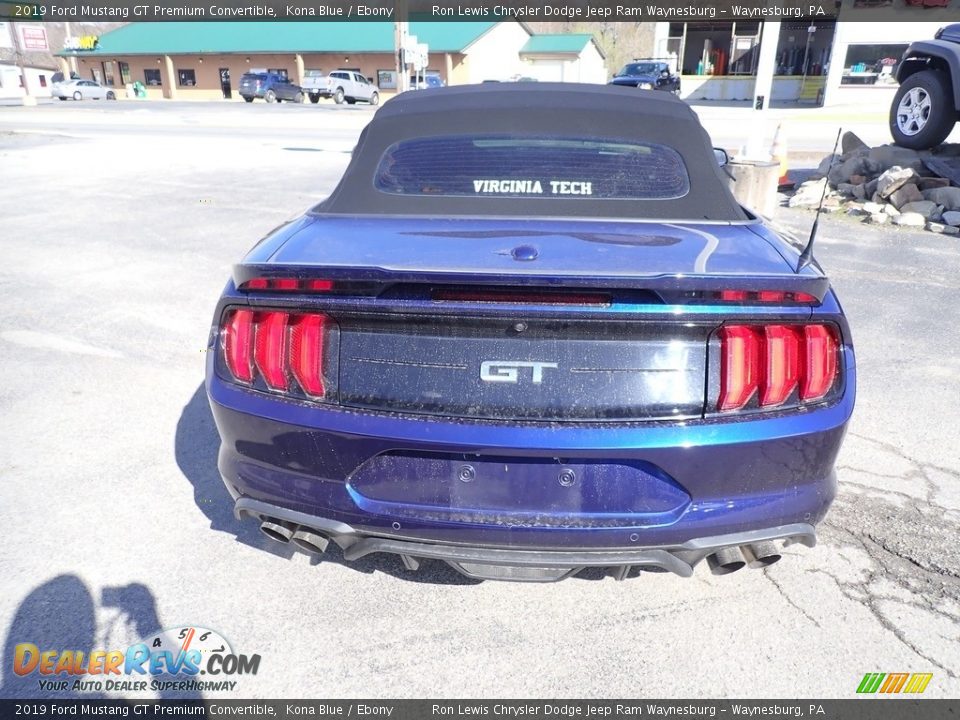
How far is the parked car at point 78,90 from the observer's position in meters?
50.9

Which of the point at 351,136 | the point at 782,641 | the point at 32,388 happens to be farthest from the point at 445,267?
the point at 351,136

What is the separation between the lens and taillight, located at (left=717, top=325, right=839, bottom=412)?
2078 millimetres

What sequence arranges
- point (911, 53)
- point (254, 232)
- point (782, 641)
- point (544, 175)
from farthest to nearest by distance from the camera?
point (911, 53) < point (254, 232) < point (544, 175) < point (782, 641)

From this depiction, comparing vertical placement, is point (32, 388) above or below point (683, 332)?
below

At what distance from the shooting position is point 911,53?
34.6 ft

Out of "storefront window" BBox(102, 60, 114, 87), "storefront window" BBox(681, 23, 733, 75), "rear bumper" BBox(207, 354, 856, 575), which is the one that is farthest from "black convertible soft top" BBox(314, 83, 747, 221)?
"storefront window" BBox(102, 60, 114, 87)

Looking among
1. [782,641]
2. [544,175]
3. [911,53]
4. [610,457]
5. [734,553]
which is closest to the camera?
[610,457]

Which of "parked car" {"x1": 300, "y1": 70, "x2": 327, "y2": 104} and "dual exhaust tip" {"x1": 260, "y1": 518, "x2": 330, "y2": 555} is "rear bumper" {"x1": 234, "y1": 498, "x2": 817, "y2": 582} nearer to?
"dual exhaust tip" {"x1": 260, "y1": 518, "x2": 330, "y2": 555}

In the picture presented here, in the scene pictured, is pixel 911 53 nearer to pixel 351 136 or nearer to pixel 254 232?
pixel 254 232

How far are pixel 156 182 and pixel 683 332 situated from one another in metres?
12.9

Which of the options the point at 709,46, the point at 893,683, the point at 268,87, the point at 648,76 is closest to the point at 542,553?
the point at 893,683

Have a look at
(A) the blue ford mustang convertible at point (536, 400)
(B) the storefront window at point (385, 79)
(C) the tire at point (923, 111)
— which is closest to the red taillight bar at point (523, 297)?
(A) the blue ford mustang convertible at point (536, 400)

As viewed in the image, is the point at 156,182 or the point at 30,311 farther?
the point at 156,182

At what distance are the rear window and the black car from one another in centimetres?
3205
